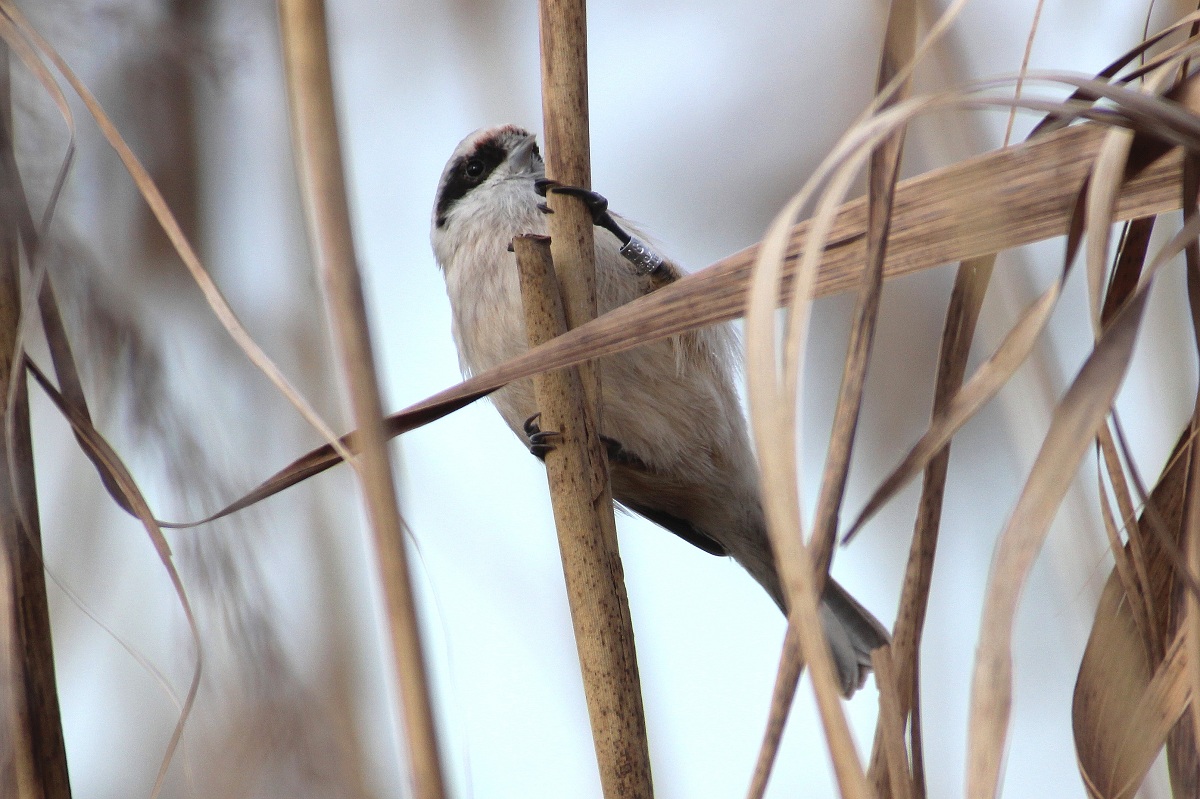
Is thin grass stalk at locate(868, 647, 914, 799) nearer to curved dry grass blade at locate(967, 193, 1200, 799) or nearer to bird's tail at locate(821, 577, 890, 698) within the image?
curved dry grass blade at locate(967, 193, 1200, 799)

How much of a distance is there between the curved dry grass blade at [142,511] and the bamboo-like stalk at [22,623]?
0.04m

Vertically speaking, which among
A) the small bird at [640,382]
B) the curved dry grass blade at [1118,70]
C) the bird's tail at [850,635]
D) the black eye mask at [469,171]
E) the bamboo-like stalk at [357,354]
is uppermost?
the black eye mask at [469,171]

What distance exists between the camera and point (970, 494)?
5.52 ft

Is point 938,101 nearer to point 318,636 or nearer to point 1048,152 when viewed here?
point 1048,152

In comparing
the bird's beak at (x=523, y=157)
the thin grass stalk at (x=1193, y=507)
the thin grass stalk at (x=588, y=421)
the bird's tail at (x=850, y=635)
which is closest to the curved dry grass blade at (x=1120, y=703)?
the thin grass stalk at (x=1193, y=507)

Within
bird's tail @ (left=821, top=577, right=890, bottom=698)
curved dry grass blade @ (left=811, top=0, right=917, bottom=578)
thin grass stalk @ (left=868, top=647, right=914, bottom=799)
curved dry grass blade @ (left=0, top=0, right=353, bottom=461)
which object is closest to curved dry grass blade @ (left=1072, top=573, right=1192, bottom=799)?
thin grass stalk @ (left=868, top=647, right=914, bottom=799)

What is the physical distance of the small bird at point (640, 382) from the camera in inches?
92.2

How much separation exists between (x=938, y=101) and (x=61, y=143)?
1.10 meters

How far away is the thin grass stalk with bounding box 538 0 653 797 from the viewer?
92cm

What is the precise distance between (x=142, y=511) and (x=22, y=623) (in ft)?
0.45

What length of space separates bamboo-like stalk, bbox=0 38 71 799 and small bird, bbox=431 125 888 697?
1414mm

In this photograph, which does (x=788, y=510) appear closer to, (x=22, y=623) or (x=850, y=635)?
(x=22, y=623)

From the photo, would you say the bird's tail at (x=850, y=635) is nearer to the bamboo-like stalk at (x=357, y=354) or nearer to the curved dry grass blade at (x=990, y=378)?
the curved dry grass blade at (x=990, y=378)

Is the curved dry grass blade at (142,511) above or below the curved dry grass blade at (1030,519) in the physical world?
above
